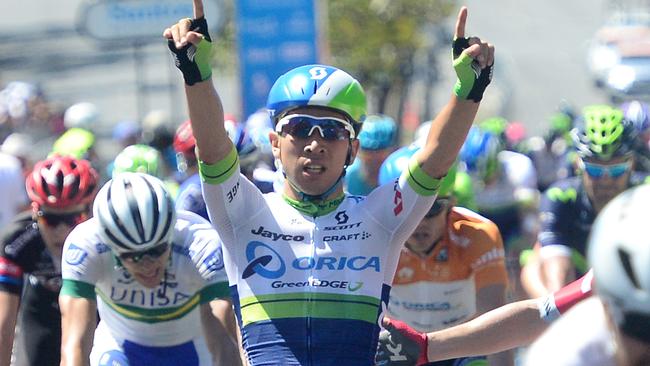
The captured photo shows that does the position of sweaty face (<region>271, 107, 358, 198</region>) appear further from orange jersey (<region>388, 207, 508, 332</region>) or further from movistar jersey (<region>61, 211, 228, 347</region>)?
orange jersey (<region>388, 207, 508, 332</region>)

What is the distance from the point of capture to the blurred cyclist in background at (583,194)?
7656mm

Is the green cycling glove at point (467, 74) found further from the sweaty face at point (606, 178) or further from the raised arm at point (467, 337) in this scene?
the sweaty face at point (606, 178)

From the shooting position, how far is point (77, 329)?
543 centimetres

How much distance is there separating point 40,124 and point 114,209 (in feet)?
46.9

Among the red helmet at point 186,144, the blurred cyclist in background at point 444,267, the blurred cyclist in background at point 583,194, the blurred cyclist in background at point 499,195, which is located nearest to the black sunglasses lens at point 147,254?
the blurred cyclist in background at point 444,267

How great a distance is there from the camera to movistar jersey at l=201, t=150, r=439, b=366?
463 centimetres

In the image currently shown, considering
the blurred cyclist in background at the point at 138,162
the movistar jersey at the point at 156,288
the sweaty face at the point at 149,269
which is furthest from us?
the blurred cyclist in background at the point at 138,162

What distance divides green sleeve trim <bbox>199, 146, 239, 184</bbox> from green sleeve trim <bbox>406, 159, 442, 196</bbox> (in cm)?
59

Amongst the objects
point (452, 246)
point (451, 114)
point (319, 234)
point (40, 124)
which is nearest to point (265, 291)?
point (319, 234)

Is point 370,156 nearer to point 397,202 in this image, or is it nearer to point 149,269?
point 149,269

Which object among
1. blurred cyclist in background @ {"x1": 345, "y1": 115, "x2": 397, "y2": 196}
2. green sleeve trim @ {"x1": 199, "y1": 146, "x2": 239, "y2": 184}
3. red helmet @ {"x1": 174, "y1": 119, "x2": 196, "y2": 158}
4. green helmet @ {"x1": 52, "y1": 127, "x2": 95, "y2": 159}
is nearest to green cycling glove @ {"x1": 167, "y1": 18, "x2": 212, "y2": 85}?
green sleeve trim @ {"x1": 199, "y1": 146, "x2": 239, "y2": 184}

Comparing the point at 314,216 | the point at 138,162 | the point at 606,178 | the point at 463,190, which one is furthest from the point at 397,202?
the point at 138,162

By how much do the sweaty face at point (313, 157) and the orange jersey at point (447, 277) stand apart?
6.92 feet

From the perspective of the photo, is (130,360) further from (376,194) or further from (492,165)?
(492,165)
